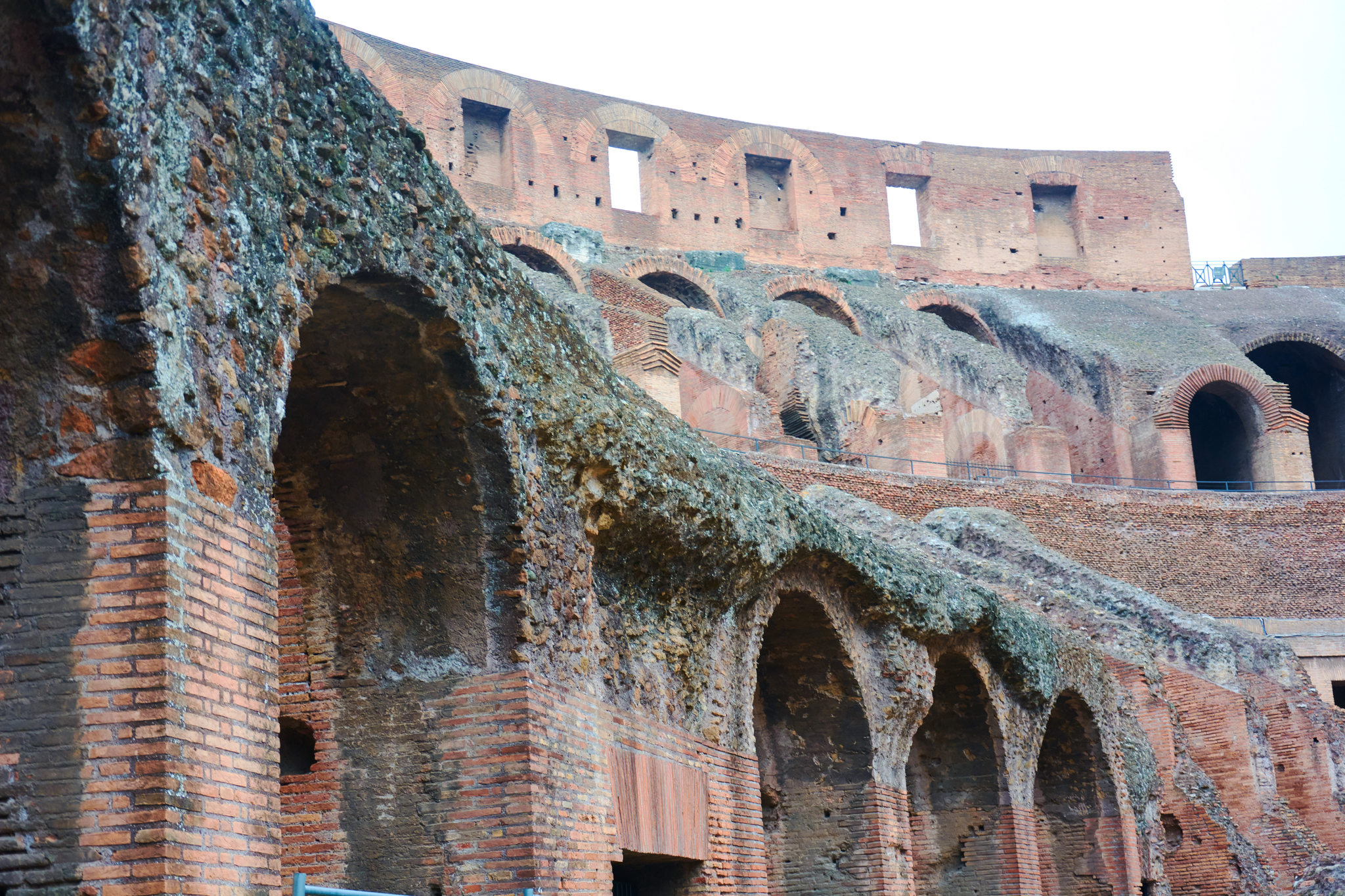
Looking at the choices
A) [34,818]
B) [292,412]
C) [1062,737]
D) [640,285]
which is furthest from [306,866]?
[640,285]

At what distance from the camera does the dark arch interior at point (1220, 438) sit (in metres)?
28.1

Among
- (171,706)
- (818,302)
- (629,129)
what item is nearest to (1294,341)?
(818,302)

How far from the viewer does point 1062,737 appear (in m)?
13.6

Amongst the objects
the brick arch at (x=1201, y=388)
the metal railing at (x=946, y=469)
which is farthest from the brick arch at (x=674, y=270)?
the brick arch at (x=1201, y=388)

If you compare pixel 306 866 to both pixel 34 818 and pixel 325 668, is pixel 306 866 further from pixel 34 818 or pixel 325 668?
pixel 34 818

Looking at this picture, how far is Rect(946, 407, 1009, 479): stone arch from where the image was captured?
25.5 meters

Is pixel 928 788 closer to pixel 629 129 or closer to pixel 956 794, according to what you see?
pixel 956 794

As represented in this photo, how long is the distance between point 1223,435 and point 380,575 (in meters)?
27.2

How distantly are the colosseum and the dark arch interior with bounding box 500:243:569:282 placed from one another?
11673 mm

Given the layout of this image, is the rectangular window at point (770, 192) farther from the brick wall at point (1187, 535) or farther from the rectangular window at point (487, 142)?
the brick wall at point (1187, 535)

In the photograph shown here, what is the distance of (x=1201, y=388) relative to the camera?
27703mm

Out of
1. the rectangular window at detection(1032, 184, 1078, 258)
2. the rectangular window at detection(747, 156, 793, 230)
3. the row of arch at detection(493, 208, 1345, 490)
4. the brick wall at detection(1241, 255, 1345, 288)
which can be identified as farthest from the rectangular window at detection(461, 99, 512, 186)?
the brick wall at detection(1241, 255, 1345, 288)

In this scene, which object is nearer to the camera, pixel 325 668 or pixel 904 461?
pixel 325 668

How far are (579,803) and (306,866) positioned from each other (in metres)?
1.20
